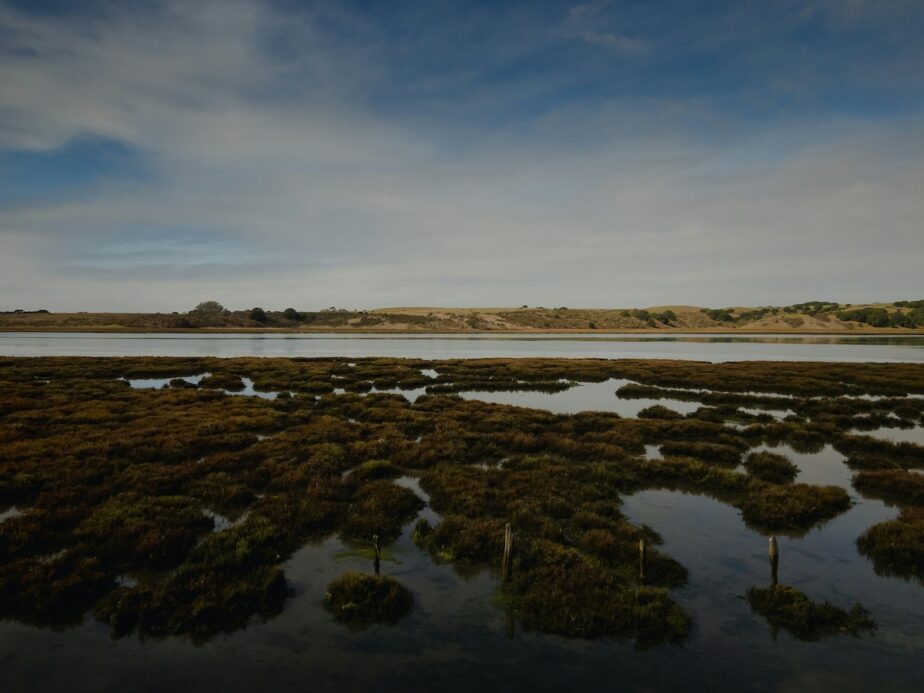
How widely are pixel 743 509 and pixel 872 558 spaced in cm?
377

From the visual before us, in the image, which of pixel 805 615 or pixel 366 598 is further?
pixel 366 598

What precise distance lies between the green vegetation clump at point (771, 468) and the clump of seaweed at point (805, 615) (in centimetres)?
1011

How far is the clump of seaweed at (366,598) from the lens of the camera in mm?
10555

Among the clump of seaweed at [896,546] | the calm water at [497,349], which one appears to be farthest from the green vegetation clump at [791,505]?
the calm water at [497,349]

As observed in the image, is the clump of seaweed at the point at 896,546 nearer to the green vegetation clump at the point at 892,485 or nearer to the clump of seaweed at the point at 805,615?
the clump of seaweed at the point at 805,615

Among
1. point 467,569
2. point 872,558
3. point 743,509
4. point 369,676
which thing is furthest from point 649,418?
point 369,676

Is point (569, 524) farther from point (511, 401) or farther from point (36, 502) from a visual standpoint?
point (511, 401)

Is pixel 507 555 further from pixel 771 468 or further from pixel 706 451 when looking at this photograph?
pixel 706 451

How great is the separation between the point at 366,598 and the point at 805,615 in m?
9.38

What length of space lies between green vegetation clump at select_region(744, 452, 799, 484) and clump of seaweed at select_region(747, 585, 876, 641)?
10.1m

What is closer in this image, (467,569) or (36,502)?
(467,569)

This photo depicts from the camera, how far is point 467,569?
12703mm

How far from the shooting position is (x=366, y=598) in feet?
35.9

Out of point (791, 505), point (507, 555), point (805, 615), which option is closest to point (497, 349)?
point (791, 505)
